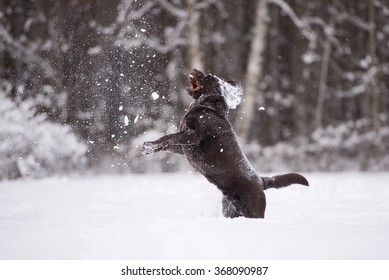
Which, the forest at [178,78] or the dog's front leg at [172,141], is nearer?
the dog's front leg at [172,141]

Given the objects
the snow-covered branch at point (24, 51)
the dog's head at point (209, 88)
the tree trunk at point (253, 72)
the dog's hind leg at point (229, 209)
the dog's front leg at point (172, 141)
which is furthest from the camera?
the tree trunk at point (253, 72)

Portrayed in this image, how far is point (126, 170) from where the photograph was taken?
44.6 ft

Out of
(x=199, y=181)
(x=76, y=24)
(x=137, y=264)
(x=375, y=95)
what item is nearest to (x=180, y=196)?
(x=199, y=181)

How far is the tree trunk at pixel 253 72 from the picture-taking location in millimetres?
14391

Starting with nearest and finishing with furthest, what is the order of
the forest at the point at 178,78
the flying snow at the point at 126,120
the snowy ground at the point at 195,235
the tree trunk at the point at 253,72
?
1. the snowy ground at the point at 195,235
2. the forest at the point at 178,78
3. the flying snow at the point at 126,120
4. the tree trunk at the point at 253,72

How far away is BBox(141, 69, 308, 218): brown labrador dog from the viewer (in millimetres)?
5379

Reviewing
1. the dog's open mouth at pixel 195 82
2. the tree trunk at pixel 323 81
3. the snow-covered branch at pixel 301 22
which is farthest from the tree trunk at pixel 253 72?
the dog's open mouth at pixel 195 82

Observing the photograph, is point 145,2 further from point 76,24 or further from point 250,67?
point 250,67

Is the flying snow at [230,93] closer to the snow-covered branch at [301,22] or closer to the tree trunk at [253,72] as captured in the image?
the tree trunk at [253,72]

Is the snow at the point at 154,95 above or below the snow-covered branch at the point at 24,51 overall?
below

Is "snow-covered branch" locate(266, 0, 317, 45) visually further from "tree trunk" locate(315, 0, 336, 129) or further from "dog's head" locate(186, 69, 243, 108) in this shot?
"dog's head" locate(186, 69, 243, 108)

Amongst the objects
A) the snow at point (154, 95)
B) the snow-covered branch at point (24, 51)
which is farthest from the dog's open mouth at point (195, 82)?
the snow-covered branch at point (24, 51)

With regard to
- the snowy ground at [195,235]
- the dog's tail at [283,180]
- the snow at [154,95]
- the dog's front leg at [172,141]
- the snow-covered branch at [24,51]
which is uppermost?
the snow-covered branch at [24,51]

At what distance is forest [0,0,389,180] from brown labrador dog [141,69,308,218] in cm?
690
